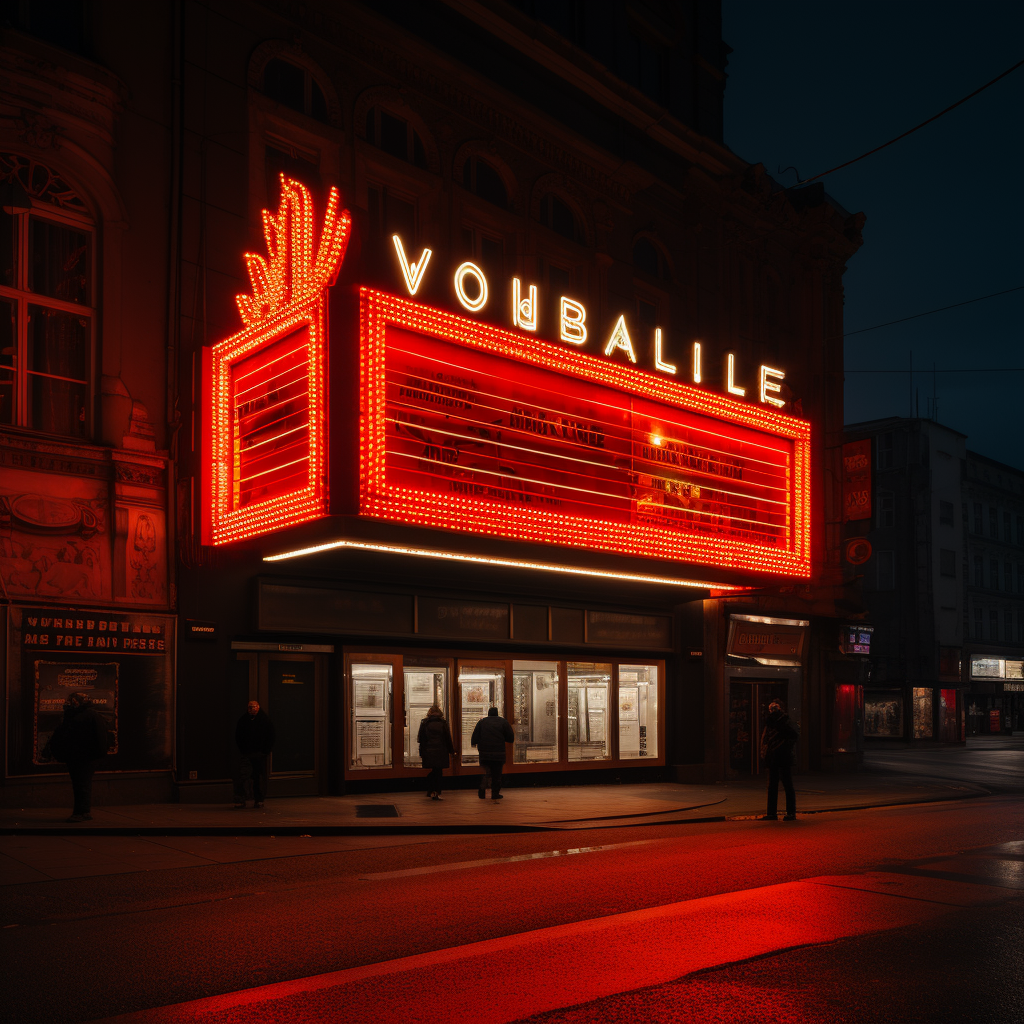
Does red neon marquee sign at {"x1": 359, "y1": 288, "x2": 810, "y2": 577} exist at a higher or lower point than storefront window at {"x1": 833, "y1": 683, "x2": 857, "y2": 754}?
higher

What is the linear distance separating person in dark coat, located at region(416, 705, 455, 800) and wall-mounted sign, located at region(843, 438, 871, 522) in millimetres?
15307

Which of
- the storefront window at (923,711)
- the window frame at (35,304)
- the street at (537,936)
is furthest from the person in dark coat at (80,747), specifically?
the storefront window at (923,711)

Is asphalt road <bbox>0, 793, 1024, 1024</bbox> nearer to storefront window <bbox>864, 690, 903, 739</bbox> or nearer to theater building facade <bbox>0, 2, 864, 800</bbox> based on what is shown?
theater building facade <bbox>0, 2, 864, 800</bbox>

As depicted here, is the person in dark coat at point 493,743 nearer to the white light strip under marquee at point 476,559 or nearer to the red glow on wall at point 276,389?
the white light strip under marquee at point 476,559

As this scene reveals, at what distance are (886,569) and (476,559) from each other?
3939 centimetres

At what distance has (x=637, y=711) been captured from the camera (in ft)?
78.1

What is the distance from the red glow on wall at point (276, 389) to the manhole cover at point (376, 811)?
4.37 m

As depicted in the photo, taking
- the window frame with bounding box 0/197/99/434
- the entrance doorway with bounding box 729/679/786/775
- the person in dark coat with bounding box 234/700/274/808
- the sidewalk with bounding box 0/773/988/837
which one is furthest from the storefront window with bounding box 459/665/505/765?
the window frame with bounding box 0/197/99/434

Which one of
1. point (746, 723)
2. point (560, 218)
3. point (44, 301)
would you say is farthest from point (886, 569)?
point (44, 301)

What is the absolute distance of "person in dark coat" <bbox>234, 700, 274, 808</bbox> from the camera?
644 inches

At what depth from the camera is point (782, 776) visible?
16.6 m

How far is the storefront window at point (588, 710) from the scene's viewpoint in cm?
2247

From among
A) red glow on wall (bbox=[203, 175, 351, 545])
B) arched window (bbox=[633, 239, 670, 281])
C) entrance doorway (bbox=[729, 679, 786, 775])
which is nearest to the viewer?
red glow on wall (bbox=[203, 175, 351, 545])

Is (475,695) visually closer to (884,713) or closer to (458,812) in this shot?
(458,812)
